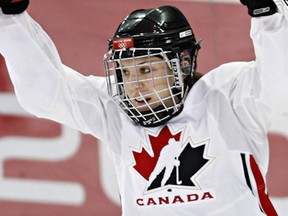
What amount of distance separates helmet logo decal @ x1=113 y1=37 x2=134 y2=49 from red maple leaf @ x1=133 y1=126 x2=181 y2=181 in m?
0.23

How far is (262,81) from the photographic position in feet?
5.75

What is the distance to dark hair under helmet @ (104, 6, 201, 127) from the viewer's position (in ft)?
6.20

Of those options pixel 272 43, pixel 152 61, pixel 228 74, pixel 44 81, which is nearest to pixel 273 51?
pixel 272 43

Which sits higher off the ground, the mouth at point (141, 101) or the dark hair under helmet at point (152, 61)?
the dark hair under helmet at point (152, 61)

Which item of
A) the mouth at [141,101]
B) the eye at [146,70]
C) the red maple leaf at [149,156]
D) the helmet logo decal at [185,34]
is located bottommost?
the red maple leaf at [149,156]

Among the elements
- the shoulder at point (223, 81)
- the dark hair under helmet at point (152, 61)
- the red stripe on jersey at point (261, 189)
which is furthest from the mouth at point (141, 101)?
the red stripe on jersey at point (261, 189)

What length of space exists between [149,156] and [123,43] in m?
0.29

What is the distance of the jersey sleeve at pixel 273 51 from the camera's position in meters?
1.67

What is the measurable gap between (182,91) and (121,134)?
0.19 metres

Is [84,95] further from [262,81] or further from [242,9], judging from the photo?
[242,9]

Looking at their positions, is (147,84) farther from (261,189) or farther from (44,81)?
(261,189)

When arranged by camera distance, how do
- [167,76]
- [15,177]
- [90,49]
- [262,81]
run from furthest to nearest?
[90,49]
[15,177]
[167,76]
[262,81]

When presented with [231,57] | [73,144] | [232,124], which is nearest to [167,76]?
[232,124]

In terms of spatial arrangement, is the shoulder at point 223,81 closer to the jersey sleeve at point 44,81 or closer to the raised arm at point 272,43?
the raised arm at point 272,43
